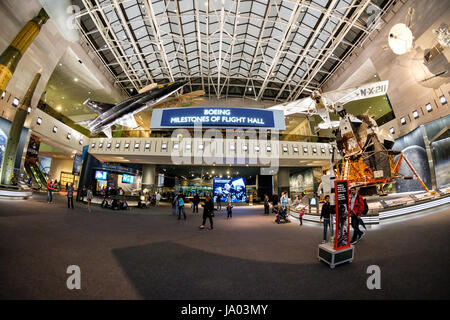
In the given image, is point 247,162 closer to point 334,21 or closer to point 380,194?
point 380,194

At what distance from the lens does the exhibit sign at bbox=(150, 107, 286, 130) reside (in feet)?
47.8

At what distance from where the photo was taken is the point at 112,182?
18.4 m

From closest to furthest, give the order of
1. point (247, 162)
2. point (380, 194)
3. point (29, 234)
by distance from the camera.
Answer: point (29, 234) → point (380, 194) → point (247, 162)

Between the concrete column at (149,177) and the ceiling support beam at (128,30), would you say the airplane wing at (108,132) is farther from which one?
the ceiling support beam at (128,30)

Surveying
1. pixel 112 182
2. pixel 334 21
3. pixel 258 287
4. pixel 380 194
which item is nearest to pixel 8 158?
pixel 112 182

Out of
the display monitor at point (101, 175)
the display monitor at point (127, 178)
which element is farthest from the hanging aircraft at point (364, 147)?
the display monitor at point (127, 178)

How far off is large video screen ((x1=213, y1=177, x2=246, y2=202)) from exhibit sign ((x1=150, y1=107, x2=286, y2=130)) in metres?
8.65

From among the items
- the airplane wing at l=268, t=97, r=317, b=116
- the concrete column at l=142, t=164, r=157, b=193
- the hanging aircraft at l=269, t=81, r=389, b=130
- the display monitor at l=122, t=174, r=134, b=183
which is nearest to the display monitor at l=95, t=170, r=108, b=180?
the display monitor at l=122, t=174, r=134, b=183

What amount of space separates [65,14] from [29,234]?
15.6 metres

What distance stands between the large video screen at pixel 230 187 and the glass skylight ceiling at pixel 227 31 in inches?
469

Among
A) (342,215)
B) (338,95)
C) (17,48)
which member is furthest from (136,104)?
(342,215)

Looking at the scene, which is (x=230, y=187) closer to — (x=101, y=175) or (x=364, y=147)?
(x=101, y=175)

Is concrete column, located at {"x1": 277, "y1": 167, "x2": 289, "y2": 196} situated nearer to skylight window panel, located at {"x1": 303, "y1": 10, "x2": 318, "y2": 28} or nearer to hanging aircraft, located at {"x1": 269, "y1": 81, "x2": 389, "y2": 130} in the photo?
hanging aircraft, located at {"x1": 269, "y1": 81, "x2": 389, "y2": 130}
